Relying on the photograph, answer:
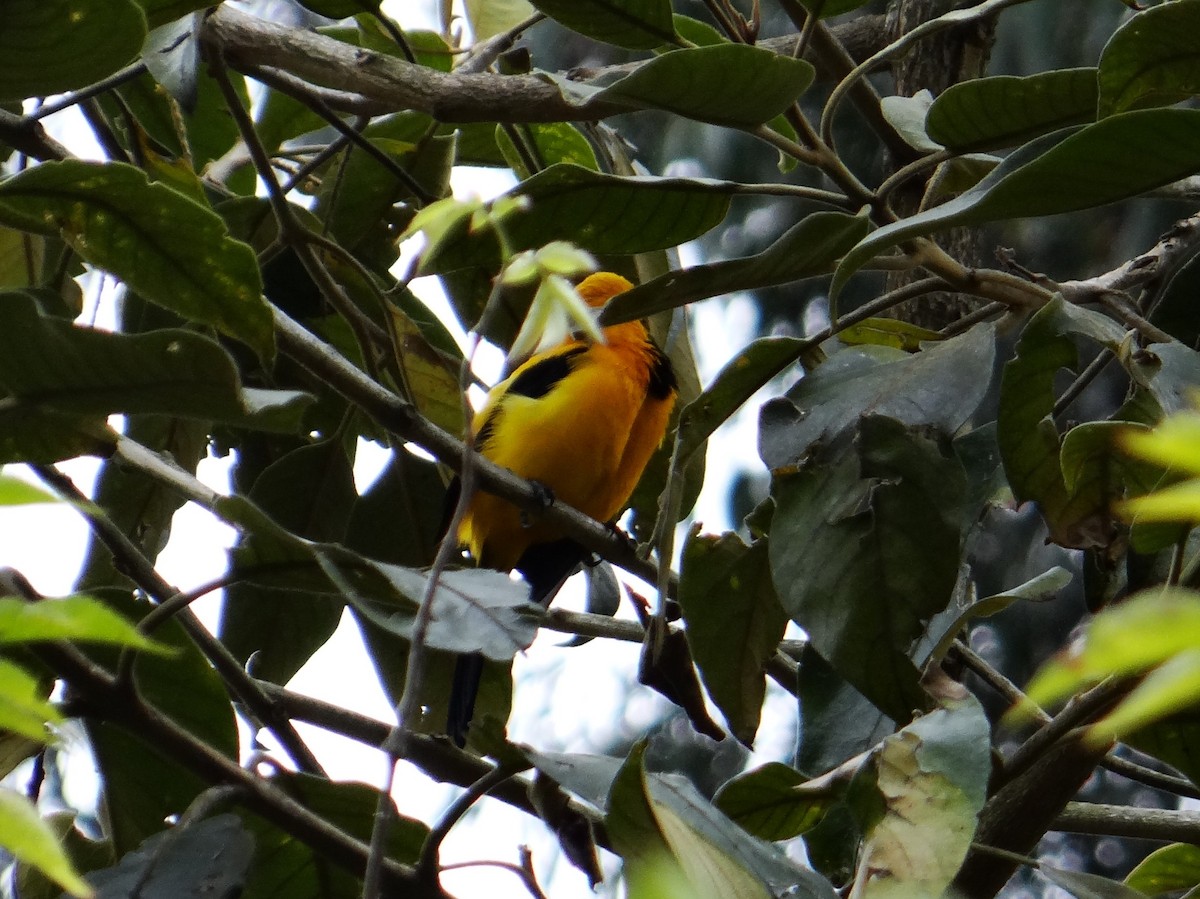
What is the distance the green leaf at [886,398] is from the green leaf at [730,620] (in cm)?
23

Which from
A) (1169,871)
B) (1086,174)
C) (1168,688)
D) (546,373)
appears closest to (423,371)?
(1086,174)

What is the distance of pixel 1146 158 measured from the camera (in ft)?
4.36

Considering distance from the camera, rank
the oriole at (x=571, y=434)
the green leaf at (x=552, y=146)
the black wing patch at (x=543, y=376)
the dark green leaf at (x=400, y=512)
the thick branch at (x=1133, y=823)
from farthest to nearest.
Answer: the black wing patch at (x=543, y=376) → the oriole at (x=571, y=434) → the green leaf at (x=552, y=146) → the dark green leaf at (x=400, y=512) → the thick branch at (x=1133, y=823)

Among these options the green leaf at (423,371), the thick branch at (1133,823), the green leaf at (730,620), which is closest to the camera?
the green leaf at (730,620)

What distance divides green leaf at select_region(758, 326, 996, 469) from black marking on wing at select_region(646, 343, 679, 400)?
1.89 meters

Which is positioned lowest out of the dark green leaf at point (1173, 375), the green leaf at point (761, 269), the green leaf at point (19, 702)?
the dark green leaf at point (1173, 375)

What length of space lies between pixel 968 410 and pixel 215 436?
59.5 inches

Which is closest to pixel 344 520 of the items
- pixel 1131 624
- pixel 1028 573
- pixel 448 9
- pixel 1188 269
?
pixel 448 9

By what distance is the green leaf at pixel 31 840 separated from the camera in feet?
1.42

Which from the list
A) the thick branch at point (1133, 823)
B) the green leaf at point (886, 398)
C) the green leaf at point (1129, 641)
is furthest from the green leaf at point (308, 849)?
the green leaf at point (1129, 641)

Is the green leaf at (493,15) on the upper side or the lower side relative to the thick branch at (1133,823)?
upper

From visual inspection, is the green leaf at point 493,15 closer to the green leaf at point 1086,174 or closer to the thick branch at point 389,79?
the thick branch at point 389,79

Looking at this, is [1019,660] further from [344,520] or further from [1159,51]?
[1159,51]

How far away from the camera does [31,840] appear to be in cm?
45
